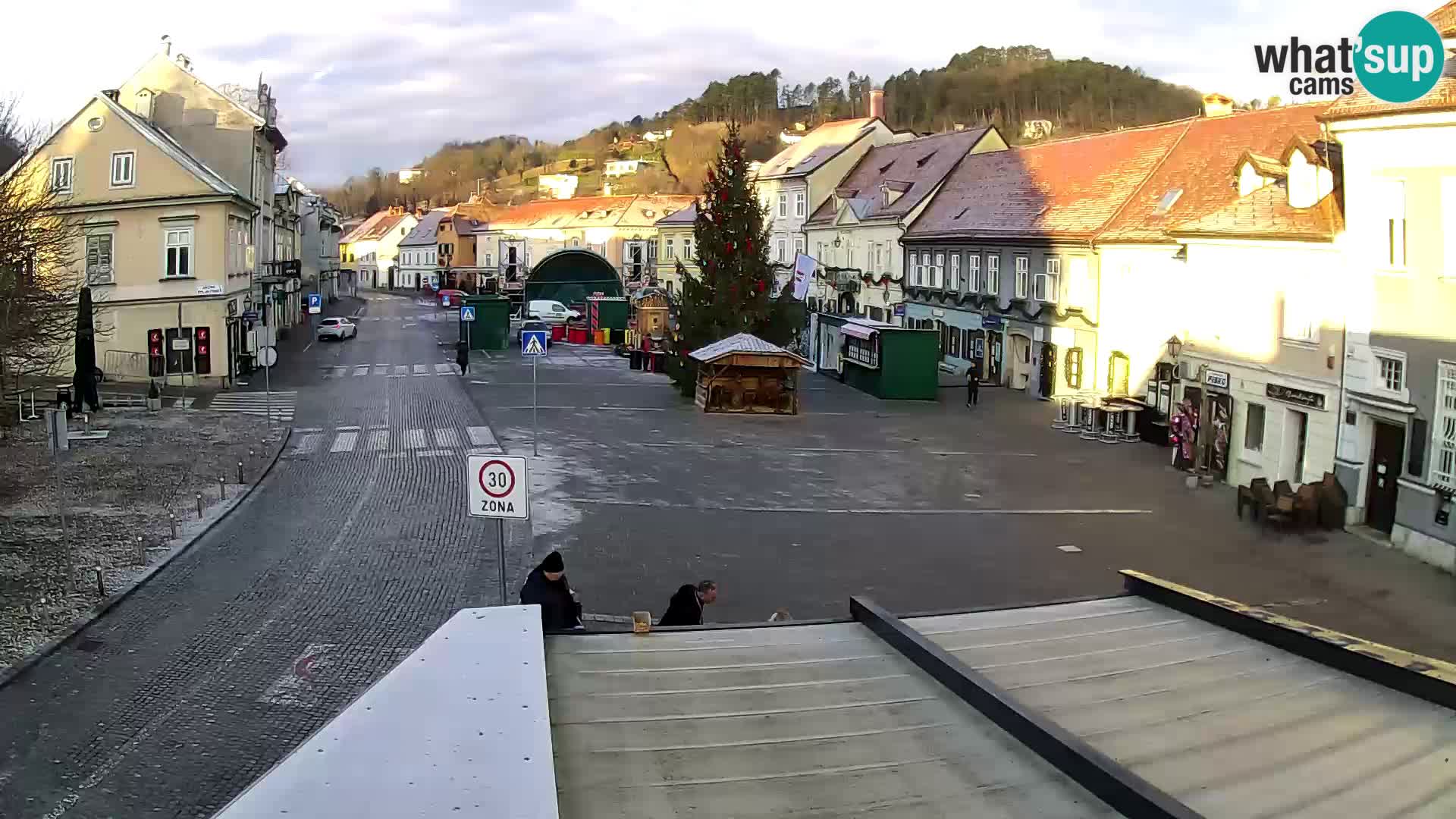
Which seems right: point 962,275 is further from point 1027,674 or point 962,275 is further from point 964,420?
point 1027,674

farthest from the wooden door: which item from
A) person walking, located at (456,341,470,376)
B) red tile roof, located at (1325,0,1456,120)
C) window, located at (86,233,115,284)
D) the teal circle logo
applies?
window, located at (86,233,115,284)

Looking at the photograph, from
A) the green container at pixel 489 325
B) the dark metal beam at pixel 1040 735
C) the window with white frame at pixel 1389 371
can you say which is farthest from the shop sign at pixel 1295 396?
the green container at pixel 489 325

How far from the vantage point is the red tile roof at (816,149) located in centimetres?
6300

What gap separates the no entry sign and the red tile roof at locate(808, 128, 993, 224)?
39.6 metres

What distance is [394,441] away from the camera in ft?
94.9

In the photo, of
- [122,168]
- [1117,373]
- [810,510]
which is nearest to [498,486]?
[810,510]

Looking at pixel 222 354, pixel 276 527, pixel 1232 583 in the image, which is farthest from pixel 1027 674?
pixel 222 354

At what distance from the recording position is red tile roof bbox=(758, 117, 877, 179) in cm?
6300

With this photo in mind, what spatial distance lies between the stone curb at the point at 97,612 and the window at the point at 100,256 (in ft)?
64.7

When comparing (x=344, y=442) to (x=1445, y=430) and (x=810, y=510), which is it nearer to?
(x=810, y=510)

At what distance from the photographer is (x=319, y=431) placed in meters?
30.5

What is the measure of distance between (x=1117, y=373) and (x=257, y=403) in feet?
84.0

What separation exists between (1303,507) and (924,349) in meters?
18.3

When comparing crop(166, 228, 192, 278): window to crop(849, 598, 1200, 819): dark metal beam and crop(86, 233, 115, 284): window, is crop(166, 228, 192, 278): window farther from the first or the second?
crop(849, 598, 1200, 819): dark metal beam
